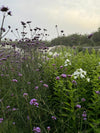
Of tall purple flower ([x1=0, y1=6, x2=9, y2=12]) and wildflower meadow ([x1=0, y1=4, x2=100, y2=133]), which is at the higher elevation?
tall purple flower ([x1=0, y1=6, x2=9, y2=12])

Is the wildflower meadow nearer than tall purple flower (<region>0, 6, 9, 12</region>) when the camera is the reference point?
Yes

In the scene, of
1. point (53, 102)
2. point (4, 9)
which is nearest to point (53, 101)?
point (53, 102)

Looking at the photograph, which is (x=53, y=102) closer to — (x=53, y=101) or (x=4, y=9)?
(x=53, y=101)

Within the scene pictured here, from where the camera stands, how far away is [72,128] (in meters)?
3.02

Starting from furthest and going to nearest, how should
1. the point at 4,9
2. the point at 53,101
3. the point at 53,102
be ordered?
the point at 53,101, the point at 53,102, the point at 4,9

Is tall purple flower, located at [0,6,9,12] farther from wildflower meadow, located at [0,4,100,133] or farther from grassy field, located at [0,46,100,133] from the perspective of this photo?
grassy field, located at [0,46,100,133]

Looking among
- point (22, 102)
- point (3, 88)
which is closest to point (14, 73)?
point (3, 88)

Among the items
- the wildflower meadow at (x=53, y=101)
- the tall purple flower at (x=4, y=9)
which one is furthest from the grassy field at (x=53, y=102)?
the tall purple flower at (x=4, y=9)

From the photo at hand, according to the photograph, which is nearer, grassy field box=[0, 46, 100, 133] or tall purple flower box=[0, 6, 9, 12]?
grassy field box=[0, 46, 100, 133]

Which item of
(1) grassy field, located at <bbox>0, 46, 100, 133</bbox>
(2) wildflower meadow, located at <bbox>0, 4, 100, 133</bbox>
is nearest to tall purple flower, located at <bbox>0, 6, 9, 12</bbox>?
(2) wildflower meadow, located at <bbox>0, 4, 100, 133</bbox>

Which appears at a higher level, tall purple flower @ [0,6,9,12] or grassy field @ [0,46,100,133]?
tall purple flower @ [0,6,9,12]

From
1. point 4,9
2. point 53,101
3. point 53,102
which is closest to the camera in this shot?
point 4,9

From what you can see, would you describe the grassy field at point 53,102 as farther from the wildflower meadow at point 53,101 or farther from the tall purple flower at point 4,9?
the tall purple flower at point 4,9

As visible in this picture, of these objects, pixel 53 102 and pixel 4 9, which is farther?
pixel 53 102
